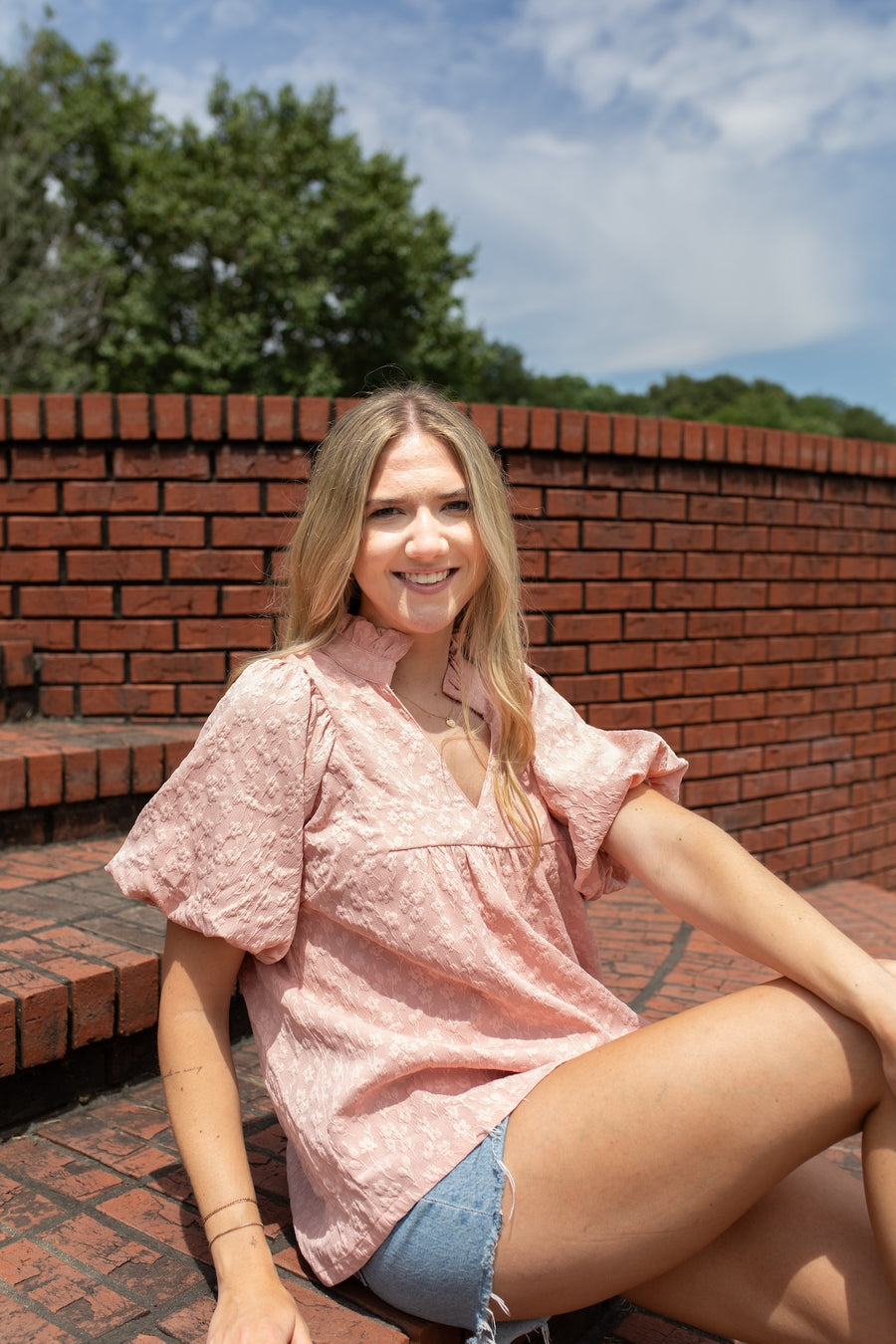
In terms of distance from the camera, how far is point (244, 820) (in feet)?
4.56

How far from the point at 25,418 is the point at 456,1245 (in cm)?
322

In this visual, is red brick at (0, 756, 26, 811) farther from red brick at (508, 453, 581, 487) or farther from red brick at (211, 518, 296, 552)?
red brick at (508, 453, 581, 487)

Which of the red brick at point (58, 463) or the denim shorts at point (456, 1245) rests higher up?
the red brick at point (58, 463)

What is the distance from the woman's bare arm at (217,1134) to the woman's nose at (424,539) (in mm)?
644

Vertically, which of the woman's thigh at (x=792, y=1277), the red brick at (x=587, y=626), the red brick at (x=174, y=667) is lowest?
the woman's thigh at (x=792, y=1277)

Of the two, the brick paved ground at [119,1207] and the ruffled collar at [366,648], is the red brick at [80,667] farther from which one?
the ruffled collar at [366,648]

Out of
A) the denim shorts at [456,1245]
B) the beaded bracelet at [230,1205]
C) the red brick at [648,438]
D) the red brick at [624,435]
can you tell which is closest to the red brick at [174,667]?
the red brick at [624,435]

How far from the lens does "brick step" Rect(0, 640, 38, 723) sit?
349cm

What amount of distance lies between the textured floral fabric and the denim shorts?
2 cm

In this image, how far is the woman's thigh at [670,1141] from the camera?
126 centimetres

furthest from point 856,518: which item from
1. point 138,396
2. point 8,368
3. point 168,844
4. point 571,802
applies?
point 8,368

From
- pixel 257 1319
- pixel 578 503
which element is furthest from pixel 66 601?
pixel 257 1319

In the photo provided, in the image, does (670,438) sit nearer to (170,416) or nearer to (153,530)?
(170,416)

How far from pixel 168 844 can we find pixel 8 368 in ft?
56.3
